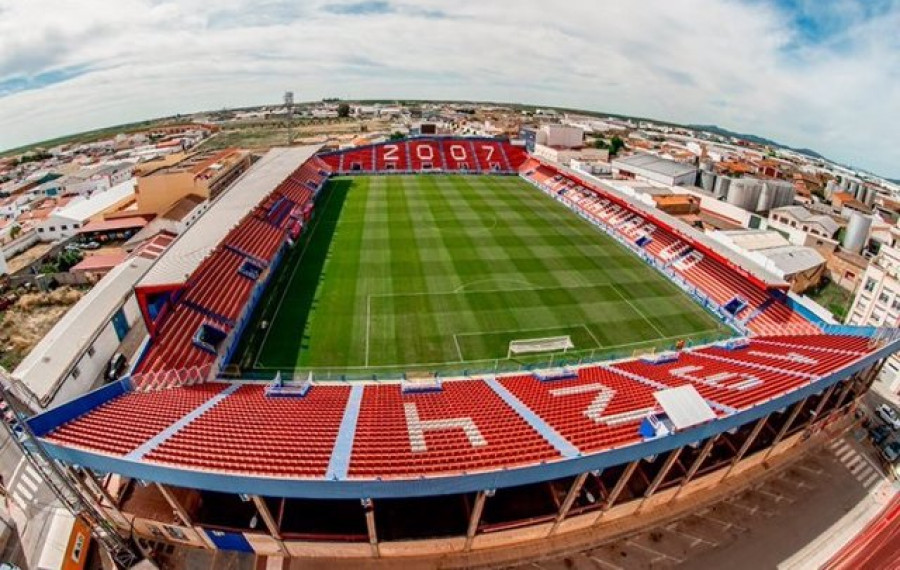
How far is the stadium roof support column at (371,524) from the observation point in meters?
12.0

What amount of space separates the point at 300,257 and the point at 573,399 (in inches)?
991

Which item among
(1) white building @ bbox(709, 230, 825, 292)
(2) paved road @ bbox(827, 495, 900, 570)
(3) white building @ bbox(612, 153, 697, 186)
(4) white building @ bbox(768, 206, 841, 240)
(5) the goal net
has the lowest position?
(2) paved road @ bbox(827, 495, 900, 570)

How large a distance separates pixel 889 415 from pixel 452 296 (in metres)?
24.2

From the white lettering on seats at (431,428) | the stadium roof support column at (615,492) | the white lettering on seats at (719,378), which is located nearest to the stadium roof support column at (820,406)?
the white lettering on seats at (719,378)

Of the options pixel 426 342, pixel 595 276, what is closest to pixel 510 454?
pixel 426 342

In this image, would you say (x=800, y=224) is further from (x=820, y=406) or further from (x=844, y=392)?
(x=820, y=406)

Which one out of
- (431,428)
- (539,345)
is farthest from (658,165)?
(431,428)

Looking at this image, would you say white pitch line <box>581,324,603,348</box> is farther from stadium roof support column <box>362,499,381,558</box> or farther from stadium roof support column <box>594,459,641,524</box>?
stadium roof support column <box>362,499,381,558</box>

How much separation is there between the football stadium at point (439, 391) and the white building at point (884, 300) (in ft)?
14.6

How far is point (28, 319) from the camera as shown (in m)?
31.2

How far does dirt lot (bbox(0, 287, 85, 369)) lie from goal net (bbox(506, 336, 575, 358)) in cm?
2975

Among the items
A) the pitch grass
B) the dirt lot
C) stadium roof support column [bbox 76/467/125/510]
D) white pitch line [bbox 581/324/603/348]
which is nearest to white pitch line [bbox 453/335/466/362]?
the pitch grass

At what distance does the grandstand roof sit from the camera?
22562 millimetres

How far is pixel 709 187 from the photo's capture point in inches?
2566
